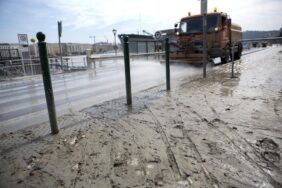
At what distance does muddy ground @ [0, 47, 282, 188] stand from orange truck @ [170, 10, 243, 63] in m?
8.01

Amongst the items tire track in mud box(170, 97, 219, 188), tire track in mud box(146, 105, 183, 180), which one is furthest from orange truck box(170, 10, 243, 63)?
tire track in mud box(170, 97, 219, 188)

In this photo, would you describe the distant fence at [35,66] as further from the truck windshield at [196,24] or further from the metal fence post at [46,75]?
the metal fence post at [46,75]

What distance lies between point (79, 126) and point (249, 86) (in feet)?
15.7

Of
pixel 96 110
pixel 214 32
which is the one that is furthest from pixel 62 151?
pixel 214 32

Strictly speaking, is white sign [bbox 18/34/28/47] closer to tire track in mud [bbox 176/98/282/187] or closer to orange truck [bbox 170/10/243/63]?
orange truck [bbox 170/10/243/63]

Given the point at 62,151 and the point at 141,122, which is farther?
the point at 141,122

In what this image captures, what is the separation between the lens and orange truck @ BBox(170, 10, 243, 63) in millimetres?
11898

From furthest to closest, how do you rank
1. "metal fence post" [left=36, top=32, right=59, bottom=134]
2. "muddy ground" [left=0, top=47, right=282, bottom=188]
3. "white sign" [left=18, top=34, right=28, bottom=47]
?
"white sign" [left=18, top=34, right=28, bottom=47], "metal fence post" [left=36, top=32, right=59, bottom=134], "muddy ground" [left=0, top=47, right=282, bottom=188]

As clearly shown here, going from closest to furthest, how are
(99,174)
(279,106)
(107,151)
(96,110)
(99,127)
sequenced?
(99,174) → (107,151) → (99,127) → (279,106) → (96,110)

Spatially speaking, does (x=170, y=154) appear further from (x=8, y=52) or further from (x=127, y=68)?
(x=8, y=52)

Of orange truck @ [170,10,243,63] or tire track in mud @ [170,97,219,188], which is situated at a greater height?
orange truck @ [170,10,243,63]

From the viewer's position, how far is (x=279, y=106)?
421 centimetres

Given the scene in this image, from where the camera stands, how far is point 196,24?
12703 mm

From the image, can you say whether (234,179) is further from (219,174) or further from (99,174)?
(99,174)
